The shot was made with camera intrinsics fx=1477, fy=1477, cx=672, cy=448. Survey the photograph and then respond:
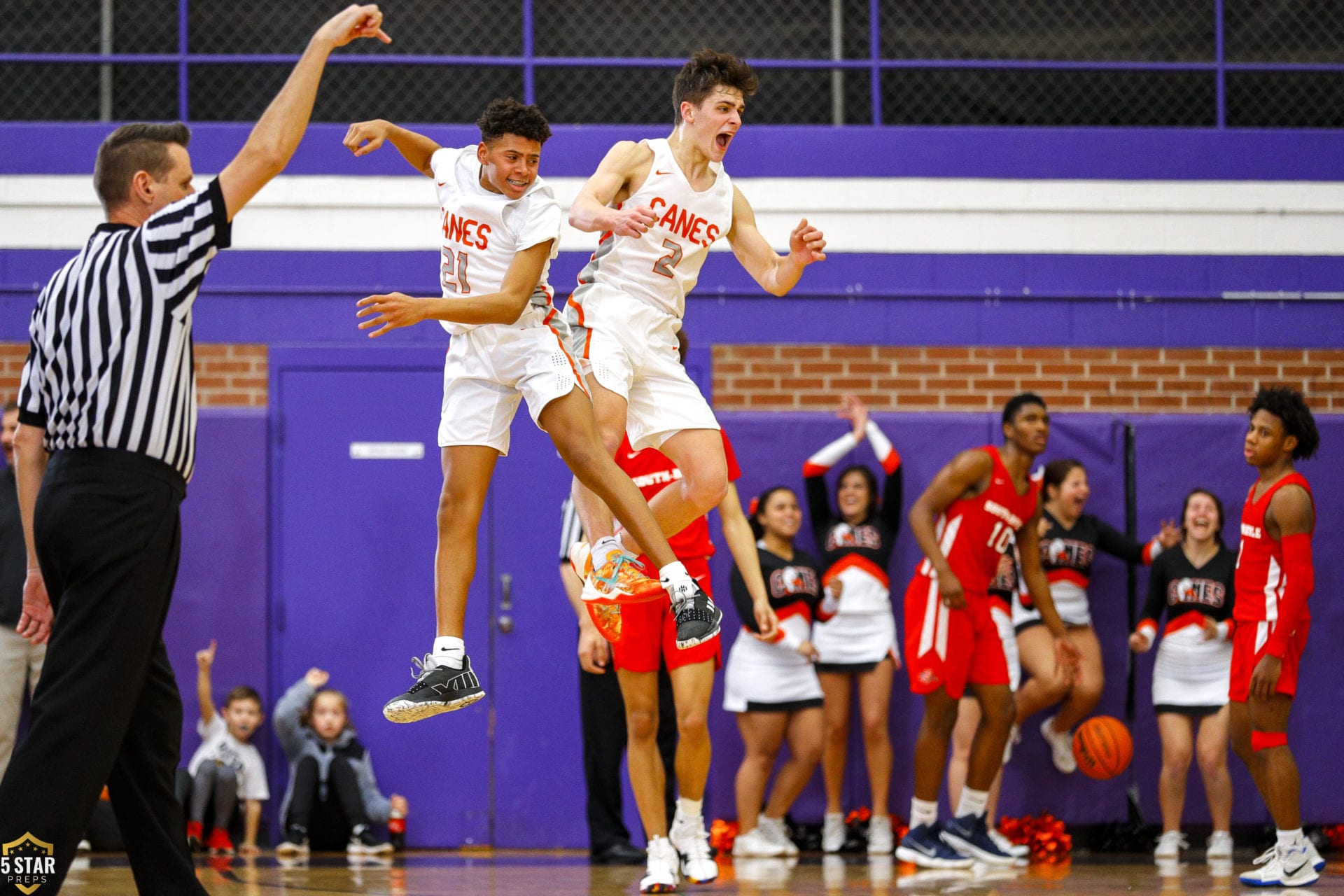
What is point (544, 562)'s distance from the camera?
8.82 metres

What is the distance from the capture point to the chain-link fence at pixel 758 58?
9625 millimetres

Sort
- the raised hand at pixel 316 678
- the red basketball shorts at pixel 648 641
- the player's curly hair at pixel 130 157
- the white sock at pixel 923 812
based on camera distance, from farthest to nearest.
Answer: the raised hand at pixel 316 678, the white sock at pixel 923 812, the red basketball shorts at pixel 648 641, the player's curly hair at pixel 130 157

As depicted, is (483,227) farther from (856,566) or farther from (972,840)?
(972,840)

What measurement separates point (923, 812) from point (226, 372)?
4.80 metres

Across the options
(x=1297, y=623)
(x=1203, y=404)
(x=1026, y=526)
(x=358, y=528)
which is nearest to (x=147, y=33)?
(x=358, y=528)

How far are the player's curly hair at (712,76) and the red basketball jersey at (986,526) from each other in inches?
122

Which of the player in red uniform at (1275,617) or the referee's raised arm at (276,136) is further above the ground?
the referee's raised arm at (276,136)

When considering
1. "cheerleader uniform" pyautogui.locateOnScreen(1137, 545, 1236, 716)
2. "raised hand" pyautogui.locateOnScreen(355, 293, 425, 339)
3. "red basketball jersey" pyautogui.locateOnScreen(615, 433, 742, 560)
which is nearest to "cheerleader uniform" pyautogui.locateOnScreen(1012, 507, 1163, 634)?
"cheerleader uniform" pyautogui.locateOnScreen(1137, 545, 1236, 716)

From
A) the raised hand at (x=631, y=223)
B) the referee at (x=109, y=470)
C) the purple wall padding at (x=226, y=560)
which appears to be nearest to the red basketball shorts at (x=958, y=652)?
the raised hand at (x=631, y=223)

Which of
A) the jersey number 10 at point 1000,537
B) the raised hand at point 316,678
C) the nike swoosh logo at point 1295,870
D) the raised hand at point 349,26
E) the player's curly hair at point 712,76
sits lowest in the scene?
the nike swoosh logo at point 1295,870

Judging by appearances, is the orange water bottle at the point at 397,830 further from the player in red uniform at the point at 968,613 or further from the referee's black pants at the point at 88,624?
the referee's black pants at the point at 88,624

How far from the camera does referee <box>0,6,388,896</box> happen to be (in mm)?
3754

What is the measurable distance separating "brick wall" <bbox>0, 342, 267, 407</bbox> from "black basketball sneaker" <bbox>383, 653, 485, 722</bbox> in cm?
424

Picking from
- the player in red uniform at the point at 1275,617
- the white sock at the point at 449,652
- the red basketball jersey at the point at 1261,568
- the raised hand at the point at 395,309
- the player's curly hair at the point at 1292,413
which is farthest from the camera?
the player's curly hair at the point at 1292,413
